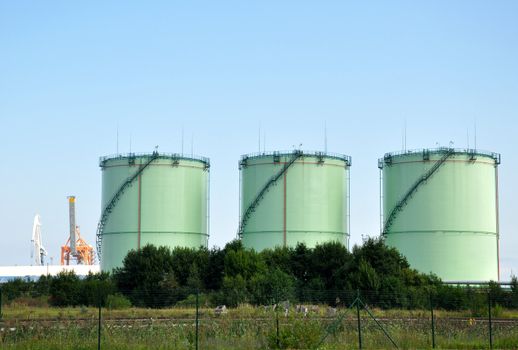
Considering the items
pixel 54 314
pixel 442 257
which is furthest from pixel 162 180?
pixel 54 314

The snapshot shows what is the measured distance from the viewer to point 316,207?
235 ft

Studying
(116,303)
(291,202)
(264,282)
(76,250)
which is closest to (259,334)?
(116,303)

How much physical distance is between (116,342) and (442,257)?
4550 centimetres

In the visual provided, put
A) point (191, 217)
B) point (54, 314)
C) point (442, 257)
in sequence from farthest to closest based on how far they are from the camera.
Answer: point (191, 217) < point (442, 257) < point (54, 314)

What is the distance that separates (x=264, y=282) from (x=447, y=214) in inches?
835

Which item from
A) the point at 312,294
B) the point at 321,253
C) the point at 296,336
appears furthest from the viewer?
the point at 321,253

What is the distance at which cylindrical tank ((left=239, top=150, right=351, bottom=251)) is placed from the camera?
7100cm

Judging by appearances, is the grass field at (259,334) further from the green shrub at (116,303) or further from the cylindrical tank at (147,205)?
the cylindrical tank at (147,205)

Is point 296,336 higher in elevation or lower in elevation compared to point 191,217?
lower

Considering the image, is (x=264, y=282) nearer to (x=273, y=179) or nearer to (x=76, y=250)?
(x=273, y=179)

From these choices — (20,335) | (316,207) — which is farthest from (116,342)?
(316,207)

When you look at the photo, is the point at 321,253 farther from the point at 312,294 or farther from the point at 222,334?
the point at 222,334

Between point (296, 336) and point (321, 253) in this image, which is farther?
point (321, 253)

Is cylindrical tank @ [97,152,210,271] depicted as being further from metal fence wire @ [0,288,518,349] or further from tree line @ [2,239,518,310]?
metal fence wire @ [0,288,518,349]
